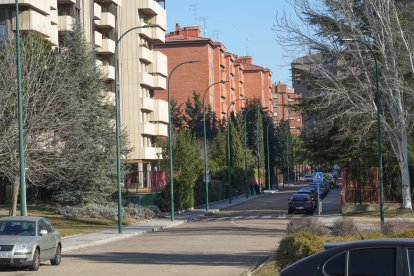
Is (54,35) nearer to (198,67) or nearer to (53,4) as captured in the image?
(53,4)

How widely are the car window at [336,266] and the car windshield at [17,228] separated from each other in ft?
46.0

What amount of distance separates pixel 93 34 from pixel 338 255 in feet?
194

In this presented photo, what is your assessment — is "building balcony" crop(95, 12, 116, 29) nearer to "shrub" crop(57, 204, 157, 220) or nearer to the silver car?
"shrub" crop(57, 204, 157, 220)

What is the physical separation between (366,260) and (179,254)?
1718cm

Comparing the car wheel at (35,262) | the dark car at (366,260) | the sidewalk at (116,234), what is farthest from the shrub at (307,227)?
the dark car at (366,260)

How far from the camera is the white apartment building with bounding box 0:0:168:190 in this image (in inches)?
2638

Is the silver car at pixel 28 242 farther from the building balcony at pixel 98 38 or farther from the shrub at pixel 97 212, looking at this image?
the building balcony at pixel 98 38

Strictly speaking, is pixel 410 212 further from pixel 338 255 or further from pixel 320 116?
pixel 338 255

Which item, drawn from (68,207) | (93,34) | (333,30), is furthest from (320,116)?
(93,34)

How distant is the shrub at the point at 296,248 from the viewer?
16.7 meters

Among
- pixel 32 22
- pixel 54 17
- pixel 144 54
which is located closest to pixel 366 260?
pixel 32 22

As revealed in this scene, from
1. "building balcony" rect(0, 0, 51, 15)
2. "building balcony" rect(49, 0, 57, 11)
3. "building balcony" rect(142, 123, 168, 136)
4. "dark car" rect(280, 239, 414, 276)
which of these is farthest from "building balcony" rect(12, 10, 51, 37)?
"dark car" rect(280, 239, 414, 276)

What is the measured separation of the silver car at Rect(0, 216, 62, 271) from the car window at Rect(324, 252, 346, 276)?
1294 cm

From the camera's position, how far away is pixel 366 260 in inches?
364
